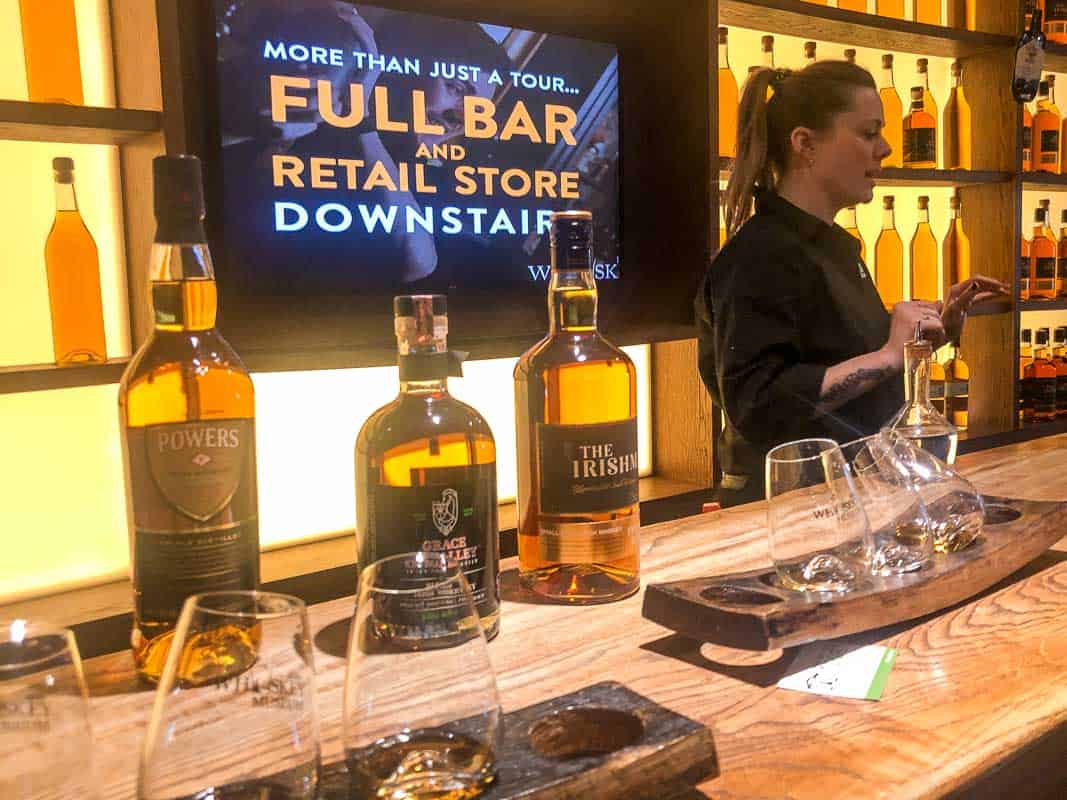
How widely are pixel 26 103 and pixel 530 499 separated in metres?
1.06

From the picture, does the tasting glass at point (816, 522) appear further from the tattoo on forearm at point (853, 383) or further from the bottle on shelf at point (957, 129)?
the bottle on shelf at point (957, 129)

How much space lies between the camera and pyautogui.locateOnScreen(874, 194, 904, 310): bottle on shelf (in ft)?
9.79

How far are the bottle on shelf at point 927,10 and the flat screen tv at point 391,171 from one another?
1515 millimetres

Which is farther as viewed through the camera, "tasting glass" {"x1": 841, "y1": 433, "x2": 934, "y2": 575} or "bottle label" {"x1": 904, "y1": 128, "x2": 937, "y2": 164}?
"bottle label" {"x1": 904, "y1": 128, "x2": 937, "y2": 164}

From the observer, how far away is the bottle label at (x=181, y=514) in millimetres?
723

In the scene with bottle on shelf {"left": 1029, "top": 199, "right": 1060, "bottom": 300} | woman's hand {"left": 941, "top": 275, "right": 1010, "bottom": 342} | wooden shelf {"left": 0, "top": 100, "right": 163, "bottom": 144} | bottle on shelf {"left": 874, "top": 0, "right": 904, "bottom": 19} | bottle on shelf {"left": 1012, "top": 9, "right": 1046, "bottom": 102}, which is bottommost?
woman's hand {"left": 941, "top": 275, "right": 1010, "bottom": 342}

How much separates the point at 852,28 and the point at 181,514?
2531 millimetres

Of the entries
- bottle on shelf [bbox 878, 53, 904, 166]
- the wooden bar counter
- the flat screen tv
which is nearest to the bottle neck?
the flat screen tv

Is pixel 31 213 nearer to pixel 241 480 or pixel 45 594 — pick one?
pixel 45 594

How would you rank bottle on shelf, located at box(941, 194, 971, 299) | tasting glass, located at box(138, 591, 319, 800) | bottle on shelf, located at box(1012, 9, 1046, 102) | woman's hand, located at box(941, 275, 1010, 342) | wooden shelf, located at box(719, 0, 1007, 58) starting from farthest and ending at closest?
bottle on shelf, located at box(941, 194, 971, 299) → bottle on shelf, located at box(1012, 9, 1046, 102) → wooden shelf, located at box(719, 0, 1007, 58) → woman's hand, located at box(941, 275, 1010, 342) → tasting glass, located at box(138, 591, 319, 800)

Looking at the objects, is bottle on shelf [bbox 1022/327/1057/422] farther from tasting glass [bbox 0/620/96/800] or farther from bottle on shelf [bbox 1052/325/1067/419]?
tasting glass [bbox 0/620/96/800]

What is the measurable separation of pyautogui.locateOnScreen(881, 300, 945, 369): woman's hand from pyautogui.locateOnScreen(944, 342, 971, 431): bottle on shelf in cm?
99

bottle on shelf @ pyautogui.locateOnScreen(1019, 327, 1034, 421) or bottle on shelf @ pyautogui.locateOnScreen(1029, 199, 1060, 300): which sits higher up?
bottle on shelf @ pyautogui.locateOnScreen(1029, 199, 1060, 300)

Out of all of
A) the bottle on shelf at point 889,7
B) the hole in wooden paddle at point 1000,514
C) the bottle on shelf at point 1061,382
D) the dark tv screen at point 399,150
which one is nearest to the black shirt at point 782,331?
the dark tv screen at point 399,150
